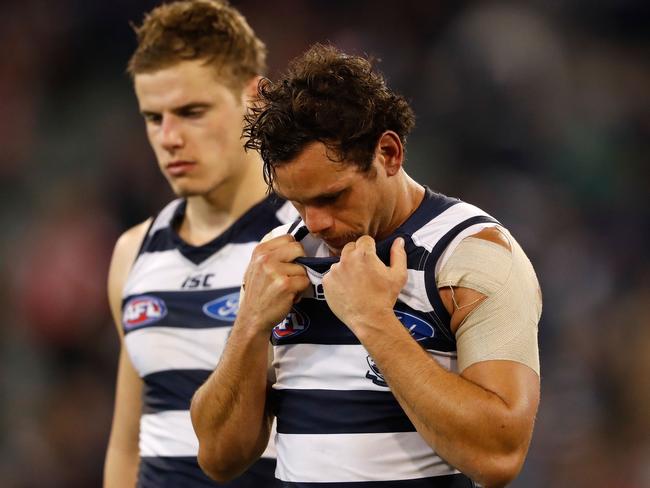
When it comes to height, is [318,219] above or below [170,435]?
above

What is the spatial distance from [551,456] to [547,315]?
30.2 inches

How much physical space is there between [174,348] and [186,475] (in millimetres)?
373

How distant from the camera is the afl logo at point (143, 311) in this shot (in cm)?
312

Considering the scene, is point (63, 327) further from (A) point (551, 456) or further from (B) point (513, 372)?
(B) point (513, 372)

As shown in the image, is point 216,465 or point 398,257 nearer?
point 398,257

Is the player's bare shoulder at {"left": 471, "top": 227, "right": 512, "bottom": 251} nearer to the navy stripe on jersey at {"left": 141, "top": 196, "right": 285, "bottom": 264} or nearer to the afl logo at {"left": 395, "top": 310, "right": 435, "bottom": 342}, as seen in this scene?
the afl logo at {"left": 395, "top": 310, "right": 435, "bottom": 342}

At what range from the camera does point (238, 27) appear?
11.2ft

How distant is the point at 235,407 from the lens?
223cm

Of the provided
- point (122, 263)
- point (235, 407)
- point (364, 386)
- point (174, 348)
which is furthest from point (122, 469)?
point (364, 386)

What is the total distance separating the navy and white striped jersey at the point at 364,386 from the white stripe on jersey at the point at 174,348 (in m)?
0.78

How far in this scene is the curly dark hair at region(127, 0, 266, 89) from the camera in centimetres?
323

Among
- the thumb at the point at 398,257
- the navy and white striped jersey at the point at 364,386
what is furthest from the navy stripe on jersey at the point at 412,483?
the thumb at the point at 398,257

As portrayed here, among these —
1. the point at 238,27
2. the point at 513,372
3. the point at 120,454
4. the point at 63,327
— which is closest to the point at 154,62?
the point at 238,27

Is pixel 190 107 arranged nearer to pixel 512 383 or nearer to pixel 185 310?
pixel 185 310
